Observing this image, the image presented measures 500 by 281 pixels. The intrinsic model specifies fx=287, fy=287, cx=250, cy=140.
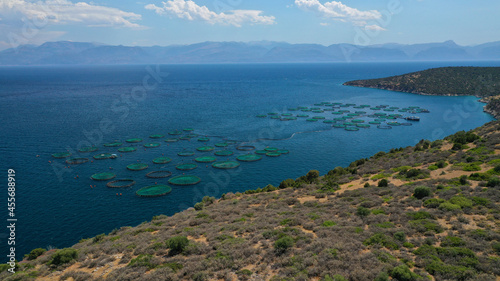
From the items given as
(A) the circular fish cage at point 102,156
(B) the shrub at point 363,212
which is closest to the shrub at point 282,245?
(B) the shrub at point 363,212

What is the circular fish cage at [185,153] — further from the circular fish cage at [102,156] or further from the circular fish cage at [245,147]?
the circular fish cage at [102,156]

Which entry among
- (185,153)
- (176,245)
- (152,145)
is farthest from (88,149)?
(176,245)

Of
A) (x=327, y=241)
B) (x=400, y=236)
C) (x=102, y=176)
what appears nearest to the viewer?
(x=400, y=236)

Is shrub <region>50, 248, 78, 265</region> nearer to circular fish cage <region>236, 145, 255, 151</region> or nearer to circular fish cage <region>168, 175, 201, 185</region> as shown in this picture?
circular fish cage <region>168, 175, 201, 185</region>

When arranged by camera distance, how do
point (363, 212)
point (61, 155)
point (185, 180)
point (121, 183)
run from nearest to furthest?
point (363, 212) → point (121, 183) → point (185, 180) → point (61, 155)

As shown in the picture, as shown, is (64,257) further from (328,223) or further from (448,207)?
(448,207)

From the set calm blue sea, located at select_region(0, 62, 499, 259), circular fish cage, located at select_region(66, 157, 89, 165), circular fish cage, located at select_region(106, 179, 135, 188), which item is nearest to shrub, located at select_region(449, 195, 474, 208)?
calm blue sea, located at select_region(0, 62, 499, 259)
